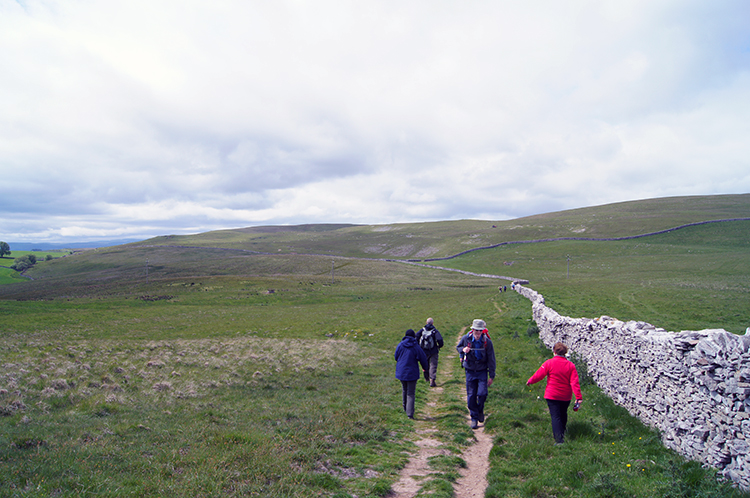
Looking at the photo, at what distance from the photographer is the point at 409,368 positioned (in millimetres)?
12312

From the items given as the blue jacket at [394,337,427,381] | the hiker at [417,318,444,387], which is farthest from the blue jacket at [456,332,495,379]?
the hiker at [417,318,444,387]

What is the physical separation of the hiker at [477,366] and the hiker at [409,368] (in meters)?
1.54

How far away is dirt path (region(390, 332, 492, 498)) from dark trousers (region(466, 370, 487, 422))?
0.45 m

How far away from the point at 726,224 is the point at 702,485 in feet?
553

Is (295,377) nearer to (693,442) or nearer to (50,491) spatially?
(50,491)

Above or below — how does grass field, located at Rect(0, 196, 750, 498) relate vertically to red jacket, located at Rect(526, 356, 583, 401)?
below

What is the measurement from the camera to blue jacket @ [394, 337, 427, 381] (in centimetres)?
1231

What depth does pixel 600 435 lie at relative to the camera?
9.94 meters

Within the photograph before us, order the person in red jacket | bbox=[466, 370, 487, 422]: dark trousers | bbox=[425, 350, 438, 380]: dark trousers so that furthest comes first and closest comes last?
bbox=[425, 350, 438, 380]: dark trousers → bbox=[466, 370, 487, 422]: dark trousers → the person in red jacket

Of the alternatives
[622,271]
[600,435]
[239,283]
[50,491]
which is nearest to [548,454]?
[600,435]

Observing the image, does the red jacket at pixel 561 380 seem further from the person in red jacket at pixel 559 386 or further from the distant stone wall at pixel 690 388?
the distant stone wall at pixel 690 388

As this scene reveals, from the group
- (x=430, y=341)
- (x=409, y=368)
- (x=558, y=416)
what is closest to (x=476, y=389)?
(x=409, y=368)

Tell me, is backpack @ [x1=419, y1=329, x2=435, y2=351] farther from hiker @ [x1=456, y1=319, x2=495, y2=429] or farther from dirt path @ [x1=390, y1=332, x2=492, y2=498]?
hiker @ [x1=456, y1=319, x2=495, y2=429]

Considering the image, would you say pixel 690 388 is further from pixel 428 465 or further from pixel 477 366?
pixel 428 465
